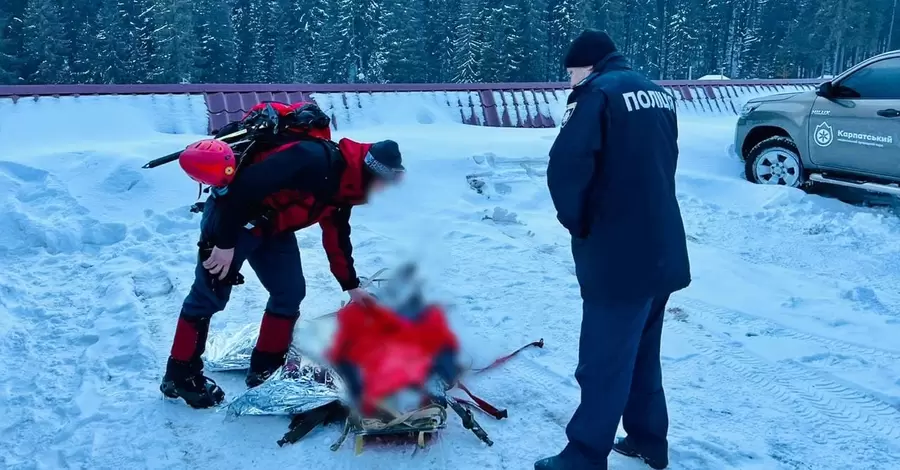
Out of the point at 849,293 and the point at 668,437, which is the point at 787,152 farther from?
the point at 668,437

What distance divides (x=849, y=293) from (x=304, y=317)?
3948 mm

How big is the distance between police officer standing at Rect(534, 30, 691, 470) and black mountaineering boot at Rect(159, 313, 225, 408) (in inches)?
67.5

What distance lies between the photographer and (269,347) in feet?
11.0

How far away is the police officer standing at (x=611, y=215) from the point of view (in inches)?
88.0

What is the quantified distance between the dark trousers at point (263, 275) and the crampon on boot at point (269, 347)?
0.05 m

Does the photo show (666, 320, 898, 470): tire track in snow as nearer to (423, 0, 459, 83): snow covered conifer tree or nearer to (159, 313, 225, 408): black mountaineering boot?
(159, 313, 225, 408): black mountaineering boot

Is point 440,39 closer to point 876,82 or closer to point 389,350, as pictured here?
point 876,82

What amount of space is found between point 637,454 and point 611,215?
116 cm

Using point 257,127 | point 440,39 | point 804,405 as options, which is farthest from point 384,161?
point 440,39

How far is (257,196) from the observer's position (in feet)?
9.04

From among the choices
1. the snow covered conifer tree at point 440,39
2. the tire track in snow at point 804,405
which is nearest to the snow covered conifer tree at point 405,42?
the snow covered conifer tree at point 440,39

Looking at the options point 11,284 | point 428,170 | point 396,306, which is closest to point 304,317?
point 396,306

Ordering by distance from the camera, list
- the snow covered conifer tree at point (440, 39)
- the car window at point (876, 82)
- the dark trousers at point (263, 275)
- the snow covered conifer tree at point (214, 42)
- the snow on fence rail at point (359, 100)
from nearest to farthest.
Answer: the dark trousers at point (263, 275) < the car window at point (876, 82) < the snow on fence rail at point (359, 100) < the snow covered conifer tree at point (214, 42) < the snow covered conifer tree at point (440, 39)

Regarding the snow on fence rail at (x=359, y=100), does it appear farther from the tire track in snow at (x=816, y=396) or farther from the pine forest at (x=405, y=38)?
the pine forest at (x=405, y=38)
